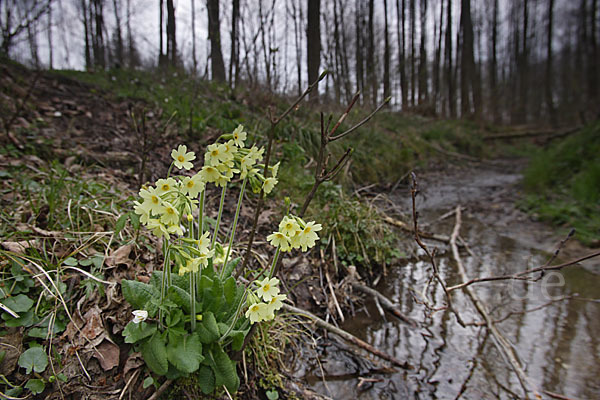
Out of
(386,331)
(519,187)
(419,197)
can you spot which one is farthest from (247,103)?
(519,187)

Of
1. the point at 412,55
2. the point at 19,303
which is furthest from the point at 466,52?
the point at 19,303

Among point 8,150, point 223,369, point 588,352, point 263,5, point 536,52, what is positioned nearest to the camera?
point 223,369

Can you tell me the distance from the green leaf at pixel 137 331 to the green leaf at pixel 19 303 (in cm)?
42

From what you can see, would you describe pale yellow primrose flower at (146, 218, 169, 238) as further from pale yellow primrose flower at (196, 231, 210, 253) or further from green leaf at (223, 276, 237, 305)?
green leaf at (223, 276, 237, 305)

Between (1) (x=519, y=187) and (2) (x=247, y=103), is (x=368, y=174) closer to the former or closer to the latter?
(2) (x=247, y=103)

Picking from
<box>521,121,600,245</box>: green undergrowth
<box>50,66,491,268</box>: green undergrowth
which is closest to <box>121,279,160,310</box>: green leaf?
<box>50,66,491,268</box>: green undergrowth

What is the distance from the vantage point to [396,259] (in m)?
2.97

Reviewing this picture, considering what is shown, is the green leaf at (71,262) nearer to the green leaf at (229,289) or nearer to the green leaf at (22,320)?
the green leaf at (22,320)

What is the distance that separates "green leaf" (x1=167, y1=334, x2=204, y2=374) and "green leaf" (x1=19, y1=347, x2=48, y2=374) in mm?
420

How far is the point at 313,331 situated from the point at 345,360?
0.74 ft

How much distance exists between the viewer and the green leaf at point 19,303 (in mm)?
1204

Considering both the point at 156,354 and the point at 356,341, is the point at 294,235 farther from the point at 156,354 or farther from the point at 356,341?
the point at 356,341

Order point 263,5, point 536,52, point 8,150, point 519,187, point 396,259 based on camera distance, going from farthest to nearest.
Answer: point 536,52, point 519,187, point 263,5, point 396,259, point 8,150

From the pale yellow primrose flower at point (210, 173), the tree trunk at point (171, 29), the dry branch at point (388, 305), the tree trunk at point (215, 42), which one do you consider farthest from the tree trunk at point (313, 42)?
the pale yellow primrose flower at point (210, 173)
